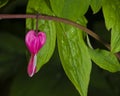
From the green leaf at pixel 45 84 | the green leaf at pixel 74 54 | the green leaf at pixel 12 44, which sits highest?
the green leaf at pixel 74 54

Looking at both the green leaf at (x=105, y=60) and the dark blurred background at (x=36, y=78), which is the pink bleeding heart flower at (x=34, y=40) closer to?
the green leaf at (x=105, y=60)

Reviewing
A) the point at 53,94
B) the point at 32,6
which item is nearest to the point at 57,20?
the point at 32,6

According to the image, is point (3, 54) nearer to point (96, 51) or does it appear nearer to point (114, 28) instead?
point (96, 51)

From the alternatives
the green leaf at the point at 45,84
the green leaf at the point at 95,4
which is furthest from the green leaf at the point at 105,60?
the green leaf at the point at 45,84

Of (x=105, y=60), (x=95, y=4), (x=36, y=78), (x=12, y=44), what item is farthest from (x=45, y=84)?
(x=95, y=4)

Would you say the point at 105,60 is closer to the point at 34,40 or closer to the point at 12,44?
the point at 34,40

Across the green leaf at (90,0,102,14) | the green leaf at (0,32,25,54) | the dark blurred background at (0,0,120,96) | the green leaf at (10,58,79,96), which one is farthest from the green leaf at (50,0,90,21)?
the green leaf at (0,32,25,54)
